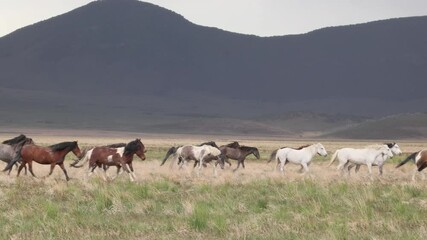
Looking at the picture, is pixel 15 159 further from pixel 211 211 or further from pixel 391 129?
pixel 391 129

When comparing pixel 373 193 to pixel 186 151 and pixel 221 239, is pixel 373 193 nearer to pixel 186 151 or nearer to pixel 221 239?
pixel 221 239

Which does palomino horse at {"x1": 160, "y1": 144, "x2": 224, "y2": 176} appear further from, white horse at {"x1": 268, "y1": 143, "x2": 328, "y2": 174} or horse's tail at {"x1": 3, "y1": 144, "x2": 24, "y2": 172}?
horse's tail at {"x1": 3, "y1": 144, "x2": 24, "y2": 172}

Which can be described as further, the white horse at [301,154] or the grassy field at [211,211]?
the white horse at [301,154]

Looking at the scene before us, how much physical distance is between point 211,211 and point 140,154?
9955 mm

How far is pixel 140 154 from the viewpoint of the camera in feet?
73.2

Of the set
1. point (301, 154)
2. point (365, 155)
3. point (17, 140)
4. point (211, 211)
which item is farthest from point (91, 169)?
point (211, 211)

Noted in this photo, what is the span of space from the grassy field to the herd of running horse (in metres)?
3.54

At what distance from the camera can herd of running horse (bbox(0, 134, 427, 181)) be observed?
21359 millimetres

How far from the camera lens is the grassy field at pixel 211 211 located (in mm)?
10609

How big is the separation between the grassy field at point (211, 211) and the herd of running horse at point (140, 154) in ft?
11.6

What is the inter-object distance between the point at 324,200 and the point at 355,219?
2511 mm

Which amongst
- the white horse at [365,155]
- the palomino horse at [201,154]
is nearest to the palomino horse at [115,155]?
the palomino horse at [201,154]

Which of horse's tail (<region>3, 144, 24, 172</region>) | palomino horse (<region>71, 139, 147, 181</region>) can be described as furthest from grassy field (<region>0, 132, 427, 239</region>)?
horse's tail (<region>3, 144, 24, 172</region>)

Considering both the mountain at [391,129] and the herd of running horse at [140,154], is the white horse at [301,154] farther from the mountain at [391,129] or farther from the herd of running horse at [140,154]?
the mountain at [391,129]
